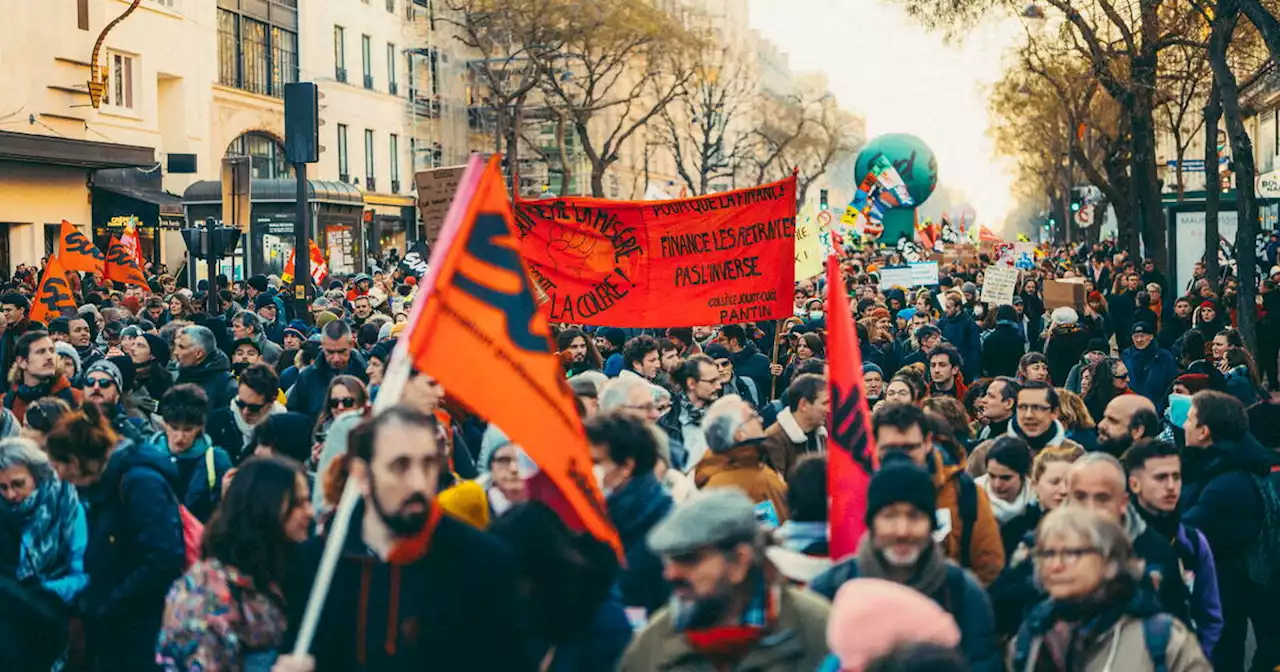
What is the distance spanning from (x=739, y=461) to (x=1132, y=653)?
2025mm

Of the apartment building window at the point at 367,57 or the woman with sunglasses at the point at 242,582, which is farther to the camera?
the apartment building window at the point at 367,57

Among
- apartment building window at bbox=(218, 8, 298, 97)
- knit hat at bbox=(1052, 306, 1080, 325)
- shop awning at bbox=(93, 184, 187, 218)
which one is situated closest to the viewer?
knit hat at bbox=(1052, 306, 1080, 325)

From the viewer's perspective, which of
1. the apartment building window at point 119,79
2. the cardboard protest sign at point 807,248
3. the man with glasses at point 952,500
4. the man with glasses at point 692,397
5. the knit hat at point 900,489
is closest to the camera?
the knit hat at point 900,489

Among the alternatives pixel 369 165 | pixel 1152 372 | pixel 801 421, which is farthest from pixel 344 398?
pixel 369 165

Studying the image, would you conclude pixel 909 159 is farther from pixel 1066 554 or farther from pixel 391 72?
pixel 1066 554

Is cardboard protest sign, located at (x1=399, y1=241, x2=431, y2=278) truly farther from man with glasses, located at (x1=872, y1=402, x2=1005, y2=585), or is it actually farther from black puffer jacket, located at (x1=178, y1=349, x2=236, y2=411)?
man with glasses, located at (x1=872, y1=402, x2=1005, y2=585)

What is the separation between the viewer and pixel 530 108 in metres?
67.6

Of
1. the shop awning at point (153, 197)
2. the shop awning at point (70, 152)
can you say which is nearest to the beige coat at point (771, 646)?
the shop awning at point (70, 152)

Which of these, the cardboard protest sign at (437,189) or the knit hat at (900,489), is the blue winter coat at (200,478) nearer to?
the knit hat at (900,489)

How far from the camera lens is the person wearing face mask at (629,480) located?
4.82 meters

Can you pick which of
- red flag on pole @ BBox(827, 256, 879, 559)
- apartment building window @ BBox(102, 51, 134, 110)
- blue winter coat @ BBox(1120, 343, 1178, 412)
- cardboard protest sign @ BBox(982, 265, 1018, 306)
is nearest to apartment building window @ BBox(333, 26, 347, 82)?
apartment building window @ BBox(102, 51, 134, 110)

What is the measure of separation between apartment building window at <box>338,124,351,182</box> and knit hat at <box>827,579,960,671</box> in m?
49.4

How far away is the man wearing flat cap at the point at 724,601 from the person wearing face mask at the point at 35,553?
113 inches

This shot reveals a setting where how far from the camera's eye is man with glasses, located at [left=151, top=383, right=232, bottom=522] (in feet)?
22.3
